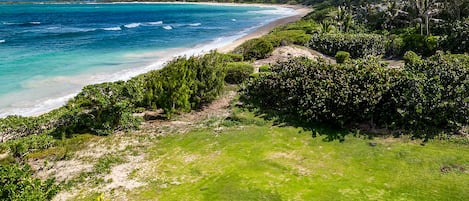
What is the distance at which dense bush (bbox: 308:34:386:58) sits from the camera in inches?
1425

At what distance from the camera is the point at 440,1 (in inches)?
2016

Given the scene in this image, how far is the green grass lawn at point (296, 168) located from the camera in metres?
13.2

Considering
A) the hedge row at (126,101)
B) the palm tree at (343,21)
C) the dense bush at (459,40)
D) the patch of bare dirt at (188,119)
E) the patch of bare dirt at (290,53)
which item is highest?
the palm tree at (343,21)

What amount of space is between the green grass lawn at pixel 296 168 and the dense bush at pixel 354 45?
20.6 m

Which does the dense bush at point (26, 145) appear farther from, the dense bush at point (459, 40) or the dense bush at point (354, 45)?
the dense bush at point (459, 40)

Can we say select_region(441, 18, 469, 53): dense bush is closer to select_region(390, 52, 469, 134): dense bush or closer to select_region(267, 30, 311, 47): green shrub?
select_region(267, 30, 311, 47): green shrub

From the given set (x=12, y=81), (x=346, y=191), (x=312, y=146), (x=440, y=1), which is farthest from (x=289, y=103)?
(x=440, y=1)

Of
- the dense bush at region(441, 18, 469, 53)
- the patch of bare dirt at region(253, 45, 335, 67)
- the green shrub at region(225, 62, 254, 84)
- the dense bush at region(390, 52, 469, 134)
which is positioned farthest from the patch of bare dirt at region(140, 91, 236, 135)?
the dense bush at region(441, 18, 469, 53)

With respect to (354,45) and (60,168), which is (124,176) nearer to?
(60,168)

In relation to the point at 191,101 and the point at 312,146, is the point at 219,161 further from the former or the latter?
the point at 191,101

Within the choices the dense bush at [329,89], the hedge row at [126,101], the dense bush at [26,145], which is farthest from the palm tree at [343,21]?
the dense bush at [26,145]

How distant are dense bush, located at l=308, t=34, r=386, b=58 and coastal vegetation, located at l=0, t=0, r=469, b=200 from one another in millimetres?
15157

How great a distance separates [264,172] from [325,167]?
247cm

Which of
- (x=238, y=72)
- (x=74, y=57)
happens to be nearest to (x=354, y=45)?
(x=238, y=72)
